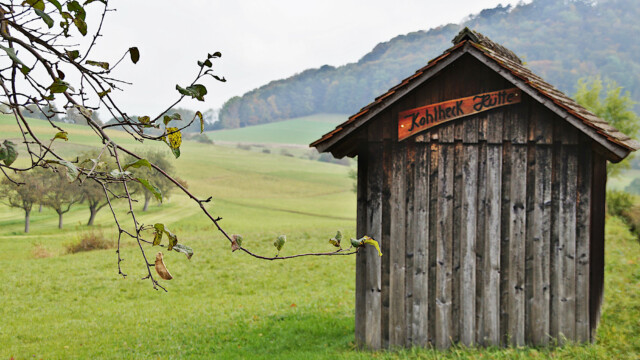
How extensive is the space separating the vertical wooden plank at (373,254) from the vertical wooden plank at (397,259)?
0.18 meters

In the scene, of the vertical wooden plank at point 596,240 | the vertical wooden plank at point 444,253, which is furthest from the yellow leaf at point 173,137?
the vertical wooden plank at point 596,240

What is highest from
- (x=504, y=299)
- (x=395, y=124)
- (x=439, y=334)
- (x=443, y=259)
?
(x=395, y=124)

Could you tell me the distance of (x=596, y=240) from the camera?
29.1ft

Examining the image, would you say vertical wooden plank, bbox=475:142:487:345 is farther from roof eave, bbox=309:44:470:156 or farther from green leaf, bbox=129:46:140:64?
green leaf, bbox=129:46:140:64


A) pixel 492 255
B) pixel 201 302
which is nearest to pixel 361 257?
pixel 492 255

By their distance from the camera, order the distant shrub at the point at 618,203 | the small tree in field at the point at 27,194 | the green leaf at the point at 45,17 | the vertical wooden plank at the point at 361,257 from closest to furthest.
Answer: the green leaf at the point at 45,17, the vertical wooden plank at the point at 361,257, the small tree in field at the point at 27,194, the distant shrub at the point at 618,203

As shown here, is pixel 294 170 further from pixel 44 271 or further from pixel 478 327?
pixel 478 327

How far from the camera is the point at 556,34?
618ft

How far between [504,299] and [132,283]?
12.4 metres

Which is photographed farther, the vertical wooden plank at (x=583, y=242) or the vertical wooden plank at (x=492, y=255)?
the vertical wooden plank at (x=492, y=255)

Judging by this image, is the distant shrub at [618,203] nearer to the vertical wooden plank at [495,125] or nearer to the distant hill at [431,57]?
the vertical wooden plank at [495,125]

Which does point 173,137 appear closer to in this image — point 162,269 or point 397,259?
point 162,269

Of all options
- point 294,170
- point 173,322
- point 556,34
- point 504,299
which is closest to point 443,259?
point 504,299

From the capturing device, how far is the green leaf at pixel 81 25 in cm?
278
